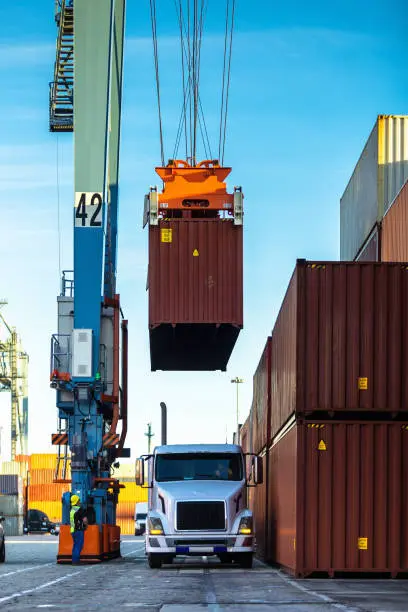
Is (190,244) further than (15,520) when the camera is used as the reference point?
No

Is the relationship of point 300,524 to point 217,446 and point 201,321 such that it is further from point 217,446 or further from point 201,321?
point 201,321

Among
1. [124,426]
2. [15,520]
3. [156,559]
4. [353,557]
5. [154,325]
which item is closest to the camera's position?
[353,557]

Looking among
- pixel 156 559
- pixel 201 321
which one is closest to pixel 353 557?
pixel 156 559

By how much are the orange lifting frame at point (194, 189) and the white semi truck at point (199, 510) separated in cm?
677

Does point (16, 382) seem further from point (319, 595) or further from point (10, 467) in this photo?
point (319, 595)

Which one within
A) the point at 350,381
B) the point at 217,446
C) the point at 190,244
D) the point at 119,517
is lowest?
the point at 119,517

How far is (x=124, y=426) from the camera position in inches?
1141

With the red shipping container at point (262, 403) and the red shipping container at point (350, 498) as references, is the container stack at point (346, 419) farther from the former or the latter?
the red shipping container at point (262, 403)

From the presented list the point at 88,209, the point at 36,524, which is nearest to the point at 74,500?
the point at 88,209

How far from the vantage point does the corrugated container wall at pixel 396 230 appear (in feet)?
70.4

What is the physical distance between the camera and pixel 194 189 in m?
27.2

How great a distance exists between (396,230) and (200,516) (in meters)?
6.61

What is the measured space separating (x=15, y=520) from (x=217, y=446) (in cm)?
4589

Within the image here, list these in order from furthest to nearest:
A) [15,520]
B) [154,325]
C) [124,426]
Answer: [15,520] → [124,426] → [154,325]
